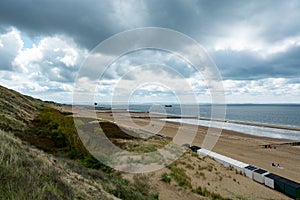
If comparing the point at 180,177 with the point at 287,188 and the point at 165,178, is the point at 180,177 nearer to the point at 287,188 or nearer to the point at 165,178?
the point at 165,178

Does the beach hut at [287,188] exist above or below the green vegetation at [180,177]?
below

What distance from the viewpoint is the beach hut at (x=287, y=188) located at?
12352mm

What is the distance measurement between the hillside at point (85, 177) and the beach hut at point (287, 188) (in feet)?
1.81

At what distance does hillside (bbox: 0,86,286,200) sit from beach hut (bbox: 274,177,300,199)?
552mm

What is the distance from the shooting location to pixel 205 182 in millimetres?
12148

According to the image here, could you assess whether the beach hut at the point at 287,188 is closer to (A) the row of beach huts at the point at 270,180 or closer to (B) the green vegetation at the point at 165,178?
(A) the row of beach huts at the point at 270,180

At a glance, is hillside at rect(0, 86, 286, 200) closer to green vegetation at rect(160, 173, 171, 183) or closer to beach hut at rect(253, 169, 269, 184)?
green vegetation at rect(160, 173, 171, 183)

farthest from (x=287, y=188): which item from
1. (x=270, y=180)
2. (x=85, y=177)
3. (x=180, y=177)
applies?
(x=85, y=177)

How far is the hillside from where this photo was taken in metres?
3.92

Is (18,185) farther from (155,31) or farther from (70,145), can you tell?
(155,31)

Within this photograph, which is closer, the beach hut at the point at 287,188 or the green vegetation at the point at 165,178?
the green vegetation at the point at 165,178

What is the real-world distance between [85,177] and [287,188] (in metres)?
12.3

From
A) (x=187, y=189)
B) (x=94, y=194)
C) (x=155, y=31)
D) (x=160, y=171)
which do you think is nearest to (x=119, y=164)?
(x=160, y=171)

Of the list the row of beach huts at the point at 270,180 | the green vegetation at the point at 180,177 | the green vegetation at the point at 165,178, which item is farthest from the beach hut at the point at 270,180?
the green vegetation at the point at 165,178
